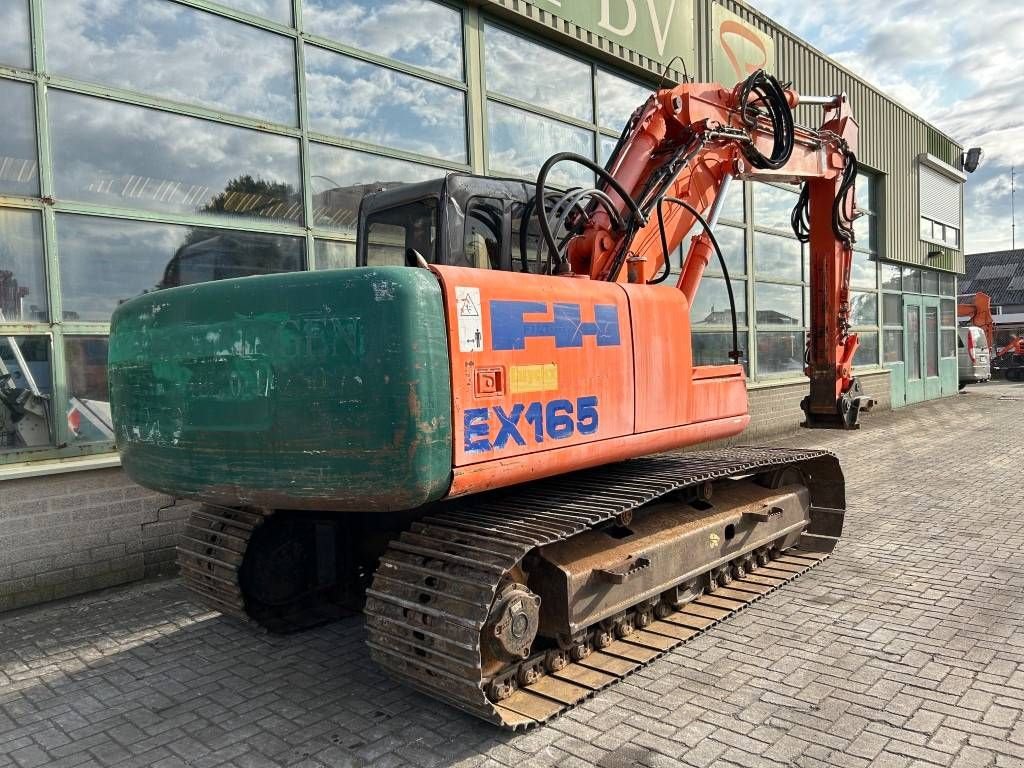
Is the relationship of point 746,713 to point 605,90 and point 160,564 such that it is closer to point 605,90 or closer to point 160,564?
point 160,564

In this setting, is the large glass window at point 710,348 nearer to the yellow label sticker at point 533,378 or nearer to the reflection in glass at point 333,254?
the reflection in glass at point 333,254

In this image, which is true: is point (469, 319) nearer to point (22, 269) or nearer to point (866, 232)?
point (22, 269)

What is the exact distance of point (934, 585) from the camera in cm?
528

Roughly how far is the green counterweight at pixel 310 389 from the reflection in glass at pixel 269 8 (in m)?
3.92

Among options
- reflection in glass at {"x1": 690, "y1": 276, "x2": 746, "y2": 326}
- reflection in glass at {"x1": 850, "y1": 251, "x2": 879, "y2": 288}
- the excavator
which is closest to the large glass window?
reflection in glass at {"x1": 690, "y1": 276, "x2": 746, "y2": 326}

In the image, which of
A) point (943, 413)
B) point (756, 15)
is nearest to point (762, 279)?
point (756, 15)

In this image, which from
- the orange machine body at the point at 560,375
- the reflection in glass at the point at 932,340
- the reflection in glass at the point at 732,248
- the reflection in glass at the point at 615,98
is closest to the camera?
the orange machine body at the point at 560,375

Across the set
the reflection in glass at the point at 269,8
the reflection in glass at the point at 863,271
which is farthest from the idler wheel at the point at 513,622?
A: the reflection in glass at the point at 863,271

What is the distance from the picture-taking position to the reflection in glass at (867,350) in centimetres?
1647

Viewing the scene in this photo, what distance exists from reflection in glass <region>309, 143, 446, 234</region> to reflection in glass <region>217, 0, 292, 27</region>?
1077mm

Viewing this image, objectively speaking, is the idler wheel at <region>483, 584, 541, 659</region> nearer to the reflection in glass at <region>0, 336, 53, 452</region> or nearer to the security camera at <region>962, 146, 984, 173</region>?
the reflection in glass at <region>0, 336, 53, 452</region>

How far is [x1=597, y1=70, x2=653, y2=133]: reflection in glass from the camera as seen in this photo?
1023 cm

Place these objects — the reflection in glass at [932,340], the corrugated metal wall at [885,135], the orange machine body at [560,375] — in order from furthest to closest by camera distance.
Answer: the reflection in glass at [932,340]
the corrugated metal wall at [885,135]
the orange machine body at [560,375]

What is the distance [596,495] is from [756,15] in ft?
37.5
